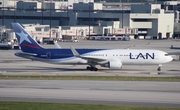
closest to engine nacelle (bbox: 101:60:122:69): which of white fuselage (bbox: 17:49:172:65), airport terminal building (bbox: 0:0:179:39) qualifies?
white fuselage (bbox: 17:49:172:65)

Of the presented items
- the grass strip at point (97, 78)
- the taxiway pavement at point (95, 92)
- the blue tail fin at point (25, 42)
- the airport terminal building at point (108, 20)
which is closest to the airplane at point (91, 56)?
the blue tail fin at point (25, 42)

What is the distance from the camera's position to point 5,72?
63.5 m

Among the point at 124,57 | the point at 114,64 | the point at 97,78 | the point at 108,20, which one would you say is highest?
the point at 108,20

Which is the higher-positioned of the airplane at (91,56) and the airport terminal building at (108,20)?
the airport terminal building at (108,20)

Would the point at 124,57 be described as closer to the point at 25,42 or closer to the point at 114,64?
the point at 114,64

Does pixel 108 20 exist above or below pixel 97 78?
above

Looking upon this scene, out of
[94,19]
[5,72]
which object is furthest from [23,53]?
[94,19]

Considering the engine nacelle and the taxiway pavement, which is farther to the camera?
the engine nacelle

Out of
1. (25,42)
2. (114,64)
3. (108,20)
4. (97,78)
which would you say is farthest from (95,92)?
(108,20)

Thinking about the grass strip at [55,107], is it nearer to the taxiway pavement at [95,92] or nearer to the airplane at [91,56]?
the taxiway pavement at [95,92]

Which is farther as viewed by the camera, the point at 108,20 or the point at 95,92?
the point at 108,20

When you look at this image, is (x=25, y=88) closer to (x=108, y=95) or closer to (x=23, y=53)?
(x=108, y=95)

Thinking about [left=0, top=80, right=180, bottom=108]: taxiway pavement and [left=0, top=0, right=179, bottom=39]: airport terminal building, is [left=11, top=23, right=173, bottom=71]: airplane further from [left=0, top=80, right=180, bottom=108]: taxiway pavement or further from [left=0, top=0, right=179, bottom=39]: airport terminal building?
[left=0, top=0, right=179, bottom=39]: airport terminal building

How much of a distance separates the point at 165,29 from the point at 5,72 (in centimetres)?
11537
